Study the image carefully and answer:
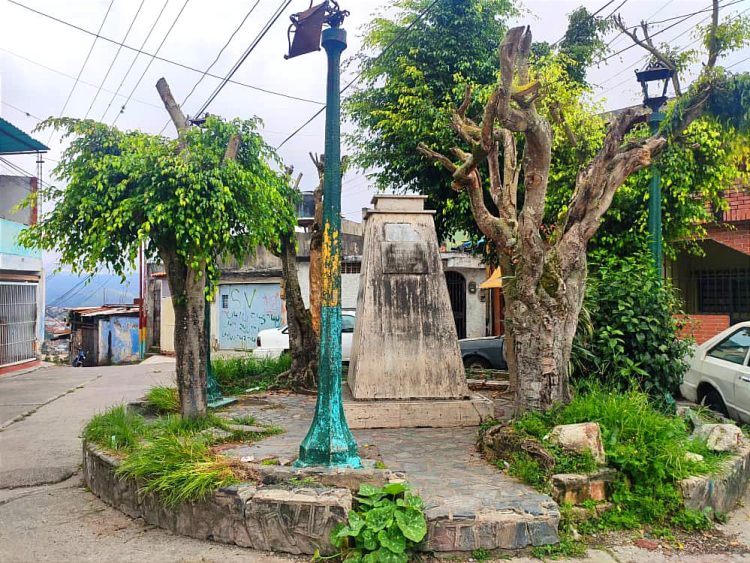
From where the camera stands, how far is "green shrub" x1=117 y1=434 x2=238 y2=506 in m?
4.86

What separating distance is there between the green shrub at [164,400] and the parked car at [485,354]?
6.37 metres

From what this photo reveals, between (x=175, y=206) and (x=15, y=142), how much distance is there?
13204mm

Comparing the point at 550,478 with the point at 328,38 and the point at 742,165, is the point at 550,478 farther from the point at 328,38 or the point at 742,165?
the point at 742,165

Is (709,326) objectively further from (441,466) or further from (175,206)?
(175,206)

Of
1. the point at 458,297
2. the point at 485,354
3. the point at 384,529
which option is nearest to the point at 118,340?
the point at 458,297

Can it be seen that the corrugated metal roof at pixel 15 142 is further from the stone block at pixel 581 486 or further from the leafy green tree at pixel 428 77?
the stone block at pixel 581 486

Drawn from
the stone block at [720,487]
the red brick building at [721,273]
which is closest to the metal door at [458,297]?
the red brick building at [721,273]

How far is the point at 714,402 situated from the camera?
8164 millimetres

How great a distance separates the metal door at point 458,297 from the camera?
2059cm

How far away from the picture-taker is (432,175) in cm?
1302

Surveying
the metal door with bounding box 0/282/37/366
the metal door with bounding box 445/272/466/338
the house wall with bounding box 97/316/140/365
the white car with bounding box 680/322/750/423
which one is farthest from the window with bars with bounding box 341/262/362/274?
the white car with bounding box 680/322/750/423

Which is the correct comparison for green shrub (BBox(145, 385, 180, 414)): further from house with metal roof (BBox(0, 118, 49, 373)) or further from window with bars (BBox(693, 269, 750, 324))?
window with bars (BBox(693, 269, 750, 324))

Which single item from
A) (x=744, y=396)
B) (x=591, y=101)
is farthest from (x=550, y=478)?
(x=591, y=101)

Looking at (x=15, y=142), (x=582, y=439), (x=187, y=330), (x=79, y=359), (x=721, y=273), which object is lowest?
(x=79, y=359)
